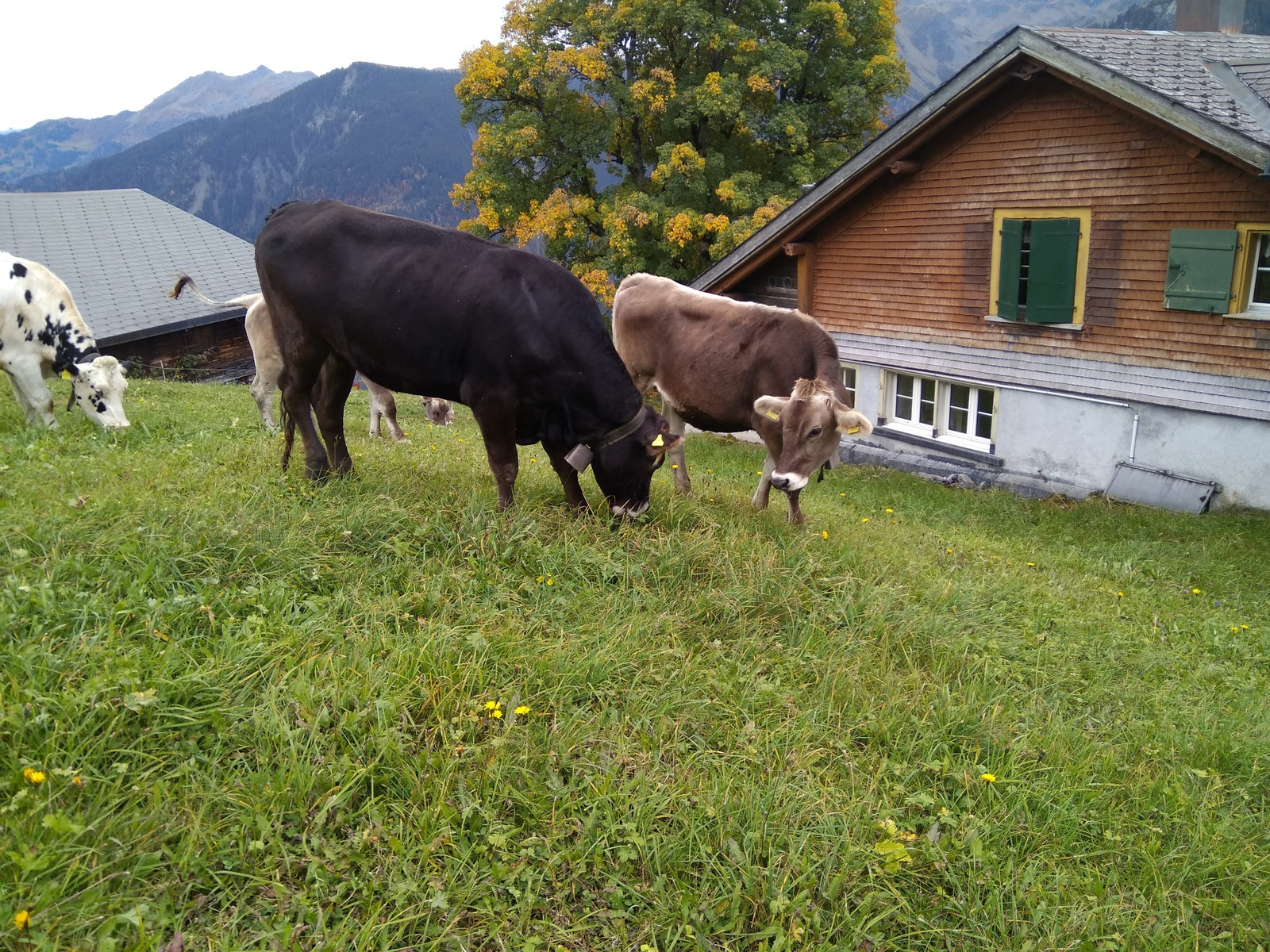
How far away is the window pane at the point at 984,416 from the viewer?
1420 centimetres

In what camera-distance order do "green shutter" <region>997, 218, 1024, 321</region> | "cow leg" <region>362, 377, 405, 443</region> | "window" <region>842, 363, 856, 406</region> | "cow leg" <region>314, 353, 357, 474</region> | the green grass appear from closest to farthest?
the green grass
"cow leg" <region>314, 353, 357, 474</region>
"cow leg" <region>362, 377, 405, 443</region>
"green shutter" <region>997, 218, 1024, 321</region>
"window" <region>842, 363, 856, 406</region>

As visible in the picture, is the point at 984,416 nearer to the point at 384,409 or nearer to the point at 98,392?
the point at 384,409

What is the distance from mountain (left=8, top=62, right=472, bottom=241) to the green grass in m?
100

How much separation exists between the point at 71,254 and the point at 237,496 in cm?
2238

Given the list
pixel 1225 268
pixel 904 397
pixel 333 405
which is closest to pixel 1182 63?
pixel 1225 268

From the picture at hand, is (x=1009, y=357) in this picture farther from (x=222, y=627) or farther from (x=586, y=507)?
(x=222, y=627)

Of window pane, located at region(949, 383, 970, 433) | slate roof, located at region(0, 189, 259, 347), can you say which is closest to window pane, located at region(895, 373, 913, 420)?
window pane, located at region(949, 383, 970, 433)

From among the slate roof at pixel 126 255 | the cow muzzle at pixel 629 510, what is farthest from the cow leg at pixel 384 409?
the slate roof at pixel 126 255

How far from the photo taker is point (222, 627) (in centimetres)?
367

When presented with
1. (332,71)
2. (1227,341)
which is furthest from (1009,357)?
(332,71)

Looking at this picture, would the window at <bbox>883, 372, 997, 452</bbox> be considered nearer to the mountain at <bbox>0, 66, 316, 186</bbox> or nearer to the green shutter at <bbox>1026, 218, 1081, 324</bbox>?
the green shutter at <bbox>1026, 218, 1081, 324</bbox>

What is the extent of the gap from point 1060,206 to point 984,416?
3.60 m

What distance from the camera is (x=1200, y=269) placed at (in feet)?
36.1

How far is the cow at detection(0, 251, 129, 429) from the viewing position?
8.34 meters
